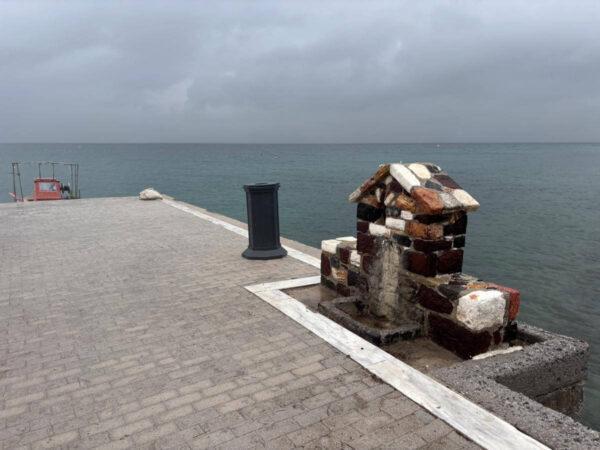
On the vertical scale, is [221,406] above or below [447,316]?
below

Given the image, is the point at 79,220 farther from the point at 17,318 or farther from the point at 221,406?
the point at 221,406

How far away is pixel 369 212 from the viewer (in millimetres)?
5070

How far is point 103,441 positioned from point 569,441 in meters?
3.02

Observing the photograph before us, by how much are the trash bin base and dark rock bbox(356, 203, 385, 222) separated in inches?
116

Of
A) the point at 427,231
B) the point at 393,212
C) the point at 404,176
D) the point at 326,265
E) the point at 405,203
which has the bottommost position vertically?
the point at 326,265

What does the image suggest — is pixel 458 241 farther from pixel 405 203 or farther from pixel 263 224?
pixel 263 224

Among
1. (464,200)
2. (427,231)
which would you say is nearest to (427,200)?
(427,231)

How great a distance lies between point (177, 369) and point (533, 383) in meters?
3.04

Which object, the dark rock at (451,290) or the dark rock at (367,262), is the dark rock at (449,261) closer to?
the dark rock at (451,290)

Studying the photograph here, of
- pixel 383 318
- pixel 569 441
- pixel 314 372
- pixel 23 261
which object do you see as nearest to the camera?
pixel 569 441

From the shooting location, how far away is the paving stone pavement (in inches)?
119

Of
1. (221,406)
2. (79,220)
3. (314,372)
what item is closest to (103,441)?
(221,406)

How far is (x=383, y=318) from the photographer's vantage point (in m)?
4.88

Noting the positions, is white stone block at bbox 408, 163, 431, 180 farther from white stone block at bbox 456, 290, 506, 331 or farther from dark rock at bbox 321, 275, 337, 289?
dark rock at bbox 321, 275, 337, 289
